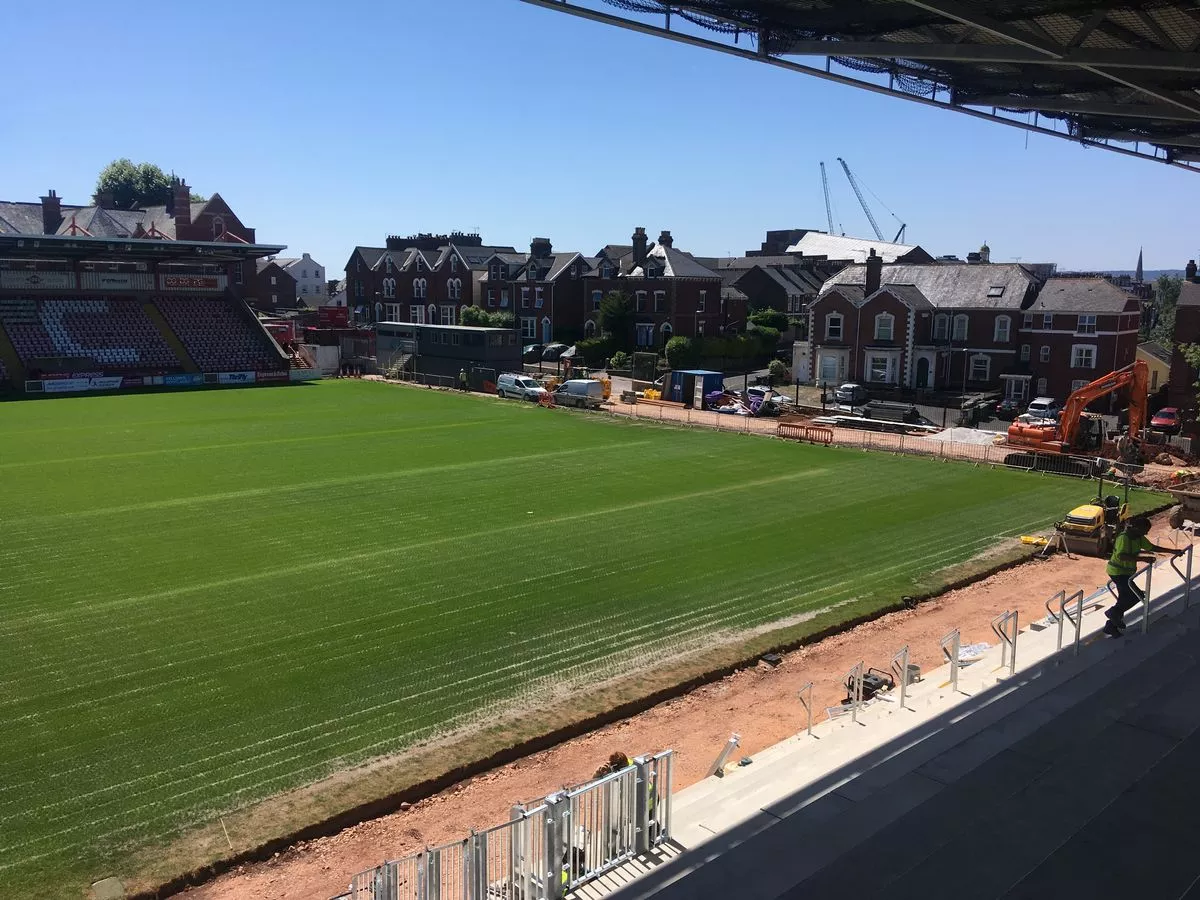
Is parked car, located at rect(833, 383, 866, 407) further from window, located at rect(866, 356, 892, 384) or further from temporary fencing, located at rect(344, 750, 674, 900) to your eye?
temporary fencing, located at rect(344, 750, 674, 900)

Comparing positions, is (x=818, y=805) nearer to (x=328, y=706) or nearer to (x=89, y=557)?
(x=328, y=706)

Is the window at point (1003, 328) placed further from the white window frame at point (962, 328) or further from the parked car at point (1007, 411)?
the parked car at point (1007, 411)

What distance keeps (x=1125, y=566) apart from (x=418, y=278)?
7628 centimetres

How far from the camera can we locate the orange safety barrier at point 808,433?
133 feet

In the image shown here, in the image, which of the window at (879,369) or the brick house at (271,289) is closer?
the window at (879,369)

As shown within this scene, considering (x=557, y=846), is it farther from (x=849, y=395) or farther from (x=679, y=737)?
(x=849, y=395)

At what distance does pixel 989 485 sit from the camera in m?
32.2

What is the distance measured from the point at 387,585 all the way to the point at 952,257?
81.8 meters

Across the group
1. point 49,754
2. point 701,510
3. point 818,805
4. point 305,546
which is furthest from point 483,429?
point 818,805

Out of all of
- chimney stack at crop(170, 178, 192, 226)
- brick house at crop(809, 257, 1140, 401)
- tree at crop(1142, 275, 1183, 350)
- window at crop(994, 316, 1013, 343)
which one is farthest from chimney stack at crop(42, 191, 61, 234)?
tree at crop(1142, 275, 1183, 350)

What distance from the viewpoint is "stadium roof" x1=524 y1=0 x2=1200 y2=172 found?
1286 cm

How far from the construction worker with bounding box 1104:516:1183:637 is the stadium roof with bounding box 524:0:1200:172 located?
257 inches

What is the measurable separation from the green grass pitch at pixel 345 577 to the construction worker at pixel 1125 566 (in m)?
5.42

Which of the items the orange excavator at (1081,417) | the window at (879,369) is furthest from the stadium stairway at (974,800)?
the window at (879,369)
